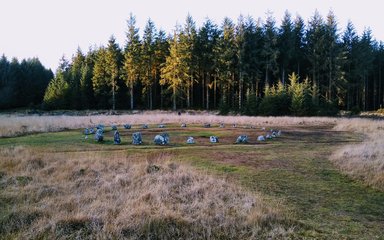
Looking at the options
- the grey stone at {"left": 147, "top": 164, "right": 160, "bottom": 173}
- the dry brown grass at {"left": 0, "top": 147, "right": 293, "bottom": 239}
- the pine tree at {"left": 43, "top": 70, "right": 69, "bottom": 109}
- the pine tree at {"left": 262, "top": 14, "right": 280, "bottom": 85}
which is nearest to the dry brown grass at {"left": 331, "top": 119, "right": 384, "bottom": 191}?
the dry brown grass at {"left": 0, "top": 147, "right": 293, "bottom": 239}

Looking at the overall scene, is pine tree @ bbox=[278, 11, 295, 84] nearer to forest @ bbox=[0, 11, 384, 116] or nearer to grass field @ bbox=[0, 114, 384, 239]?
forest @ bbox=[0, 11, 384, 116]

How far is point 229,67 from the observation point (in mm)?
54000

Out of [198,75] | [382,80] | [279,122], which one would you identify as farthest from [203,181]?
[382,80]

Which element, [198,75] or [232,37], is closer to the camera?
[232,37]

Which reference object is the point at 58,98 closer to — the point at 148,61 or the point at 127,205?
the point at 148,61

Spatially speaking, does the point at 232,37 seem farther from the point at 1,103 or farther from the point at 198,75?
the point at 1,103

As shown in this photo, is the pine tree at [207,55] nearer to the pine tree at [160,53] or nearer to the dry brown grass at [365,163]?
the pine tree at [160,53]

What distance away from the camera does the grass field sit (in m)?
5.72

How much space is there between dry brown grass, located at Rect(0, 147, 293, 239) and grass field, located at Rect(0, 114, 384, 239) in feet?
0.07

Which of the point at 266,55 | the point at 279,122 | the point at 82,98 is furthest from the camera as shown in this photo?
the point at 82,98

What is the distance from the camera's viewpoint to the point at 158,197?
24.0 ft

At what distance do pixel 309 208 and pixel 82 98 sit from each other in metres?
62.2

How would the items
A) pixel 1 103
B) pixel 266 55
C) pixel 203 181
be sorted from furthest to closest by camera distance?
pixel 1 103, pixel 266 55, pixel 203 181

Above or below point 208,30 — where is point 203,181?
below
